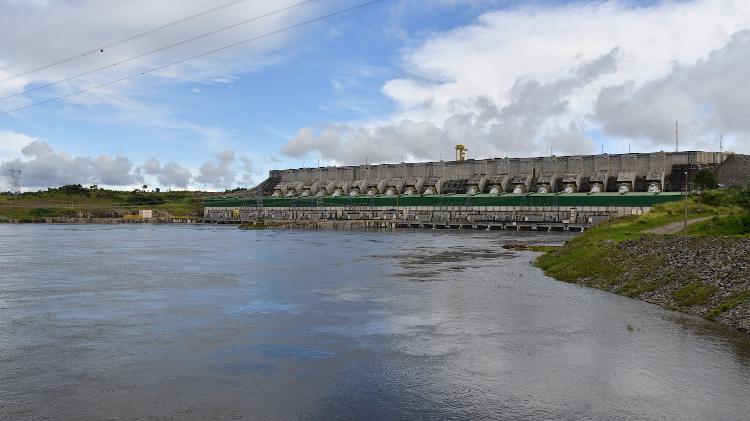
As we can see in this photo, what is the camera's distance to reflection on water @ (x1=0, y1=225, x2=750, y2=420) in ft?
45.5

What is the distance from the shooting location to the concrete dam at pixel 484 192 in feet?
357

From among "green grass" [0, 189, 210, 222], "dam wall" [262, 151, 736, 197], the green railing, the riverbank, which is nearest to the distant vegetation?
"green grass" [0, 189, 210, 222]

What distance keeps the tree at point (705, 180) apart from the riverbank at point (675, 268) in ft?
190

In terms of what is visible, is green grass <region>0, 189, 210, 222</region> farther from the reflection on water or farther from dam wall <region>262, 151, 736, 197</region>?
the reflection on water

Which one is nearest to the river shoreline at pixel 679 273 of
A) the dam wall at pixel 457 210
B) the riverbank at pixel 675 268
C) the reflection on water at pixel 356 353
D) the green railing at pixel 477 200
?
the riverbank at pixel 675 268

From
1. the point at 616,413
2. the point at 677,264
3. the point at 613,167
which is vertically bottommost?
the point at 616,413

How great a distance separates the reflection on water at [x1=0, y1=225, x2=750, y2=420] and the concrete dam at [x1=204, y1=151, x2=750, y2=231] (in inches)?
2959

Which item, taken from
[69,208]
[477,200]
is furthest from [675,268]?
[69,208]

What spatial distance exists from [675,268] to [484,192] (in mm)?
102475

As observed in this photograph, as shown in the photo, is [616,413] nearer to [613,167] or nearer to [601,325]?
[601,325]

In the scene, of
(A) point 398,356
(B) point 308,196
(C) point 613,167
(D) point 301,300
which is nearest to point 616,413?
(A) point 398,356

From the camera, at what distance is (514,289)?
105ft

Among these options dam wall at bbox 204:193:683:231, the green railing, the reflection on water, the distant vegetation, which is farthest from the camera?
the distant vegetation

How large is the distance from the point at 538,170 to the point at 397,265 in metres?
89.3
